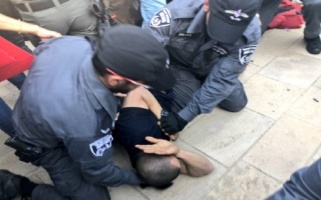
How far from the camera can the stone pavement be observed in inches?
80.6

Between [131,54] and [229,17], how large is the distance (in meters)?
0.84

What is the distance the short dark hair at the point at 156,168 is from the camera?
→ 190 centimetres

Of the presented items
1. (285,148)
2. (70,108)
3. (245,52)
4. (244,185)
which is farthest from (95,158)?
(285,148)

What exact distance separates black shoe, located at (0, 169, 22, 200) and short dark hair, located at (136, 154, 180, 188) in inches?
29.7

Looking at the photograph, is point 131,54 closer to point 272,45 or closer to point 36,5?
point 36,5

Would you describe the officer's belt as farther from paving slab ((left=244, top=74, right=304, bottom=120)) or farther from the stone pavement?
paving slab ((left=244, top=74, right=304, bottom=120))

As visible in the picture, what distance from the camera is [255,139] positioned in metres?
2.36

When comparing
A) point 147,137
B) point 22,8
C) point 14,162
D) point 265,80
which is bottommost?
point 265,80

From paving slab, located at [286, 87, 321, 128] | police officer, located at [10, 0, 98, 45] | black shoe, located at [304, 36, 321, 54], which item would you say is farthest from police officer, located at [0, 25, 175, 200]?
black shoe, located at [304, 36, 321, 54]

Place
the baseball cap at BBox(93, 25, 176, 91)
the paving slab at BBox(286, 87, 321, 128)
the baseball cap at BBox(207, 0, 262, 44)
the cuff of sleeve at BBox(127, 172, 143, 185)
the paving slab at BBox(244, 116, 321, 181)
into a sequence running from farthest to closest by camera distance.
→ the paving slab at BBox(286, 87, 321, 128) < the paving slab at BBox(244, 116, 321, 181) < the cuff of sleeve at BBox(127, 172, 143, 185) < the baseball cap at BBox(207, 0, 262, 44) < the baseball cap at BBox(93, 25, 176, 91)

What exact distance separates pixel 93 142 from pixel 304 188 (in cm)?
93

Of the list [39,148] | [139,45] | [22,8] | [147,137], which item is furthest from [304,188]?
[22,8]

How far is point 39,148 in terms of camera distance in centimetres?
169

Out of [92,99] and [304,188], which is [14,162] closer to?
[92,99]
